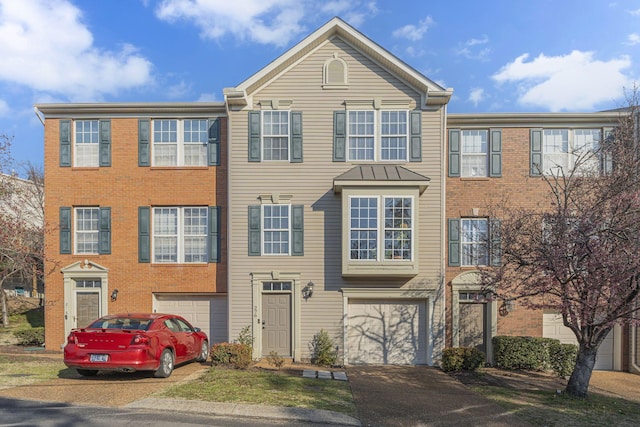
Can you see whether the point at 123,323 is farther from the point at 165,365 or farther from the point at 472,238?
the point at 472,238

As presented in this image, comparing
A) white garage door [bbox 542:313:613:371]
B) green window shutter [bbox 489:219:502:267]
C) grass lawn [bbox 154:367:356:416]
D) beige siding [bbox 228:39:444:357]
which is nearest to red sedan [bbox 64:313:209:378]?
grass lawn [bbox 154:367:356:416]

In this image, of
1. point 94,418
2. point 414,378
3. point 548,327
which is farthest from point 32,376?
point 548,327

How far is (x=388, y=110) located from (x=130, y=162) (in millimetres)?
8314

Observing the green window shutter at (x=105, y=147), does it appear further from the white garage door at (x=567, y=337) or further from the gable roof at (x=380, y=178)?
the white garage door at (x=567, y=337)

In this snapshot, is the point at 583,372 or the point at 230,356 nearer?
the point at 583,372

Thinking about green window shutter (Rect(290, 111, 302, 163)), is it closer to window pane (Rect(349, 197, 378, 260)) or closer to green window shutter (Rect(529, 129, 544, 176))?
window pane (Rect(349, 197, 378, 260))

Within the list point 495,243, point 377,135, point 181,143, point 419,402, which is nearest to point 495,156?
point 495,243

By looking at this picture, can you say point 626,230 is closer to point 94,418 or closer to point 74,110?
point 94,418

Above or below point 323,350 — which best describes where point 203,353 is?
above

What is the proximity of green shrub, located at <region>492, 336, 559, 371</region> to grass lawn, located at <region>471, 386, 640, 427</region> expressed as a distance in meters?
2.43

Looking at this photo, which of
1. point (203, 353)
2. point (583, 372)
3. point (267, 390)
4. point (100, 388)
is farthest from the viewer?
point (203, 353)

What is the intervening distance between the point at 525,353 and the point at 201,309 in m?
9.95

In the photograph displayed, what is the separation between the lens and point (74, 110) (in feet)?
45.7

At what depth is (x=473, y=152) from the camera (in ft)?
45.7
